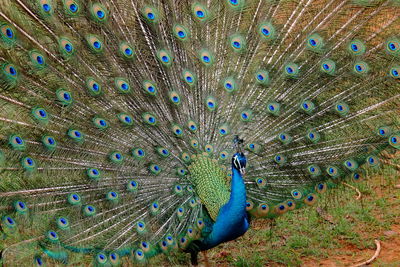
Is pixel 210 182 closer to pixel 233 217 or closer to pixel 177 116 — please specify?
pixel 233 217

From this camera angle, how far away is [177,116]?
3758 mm

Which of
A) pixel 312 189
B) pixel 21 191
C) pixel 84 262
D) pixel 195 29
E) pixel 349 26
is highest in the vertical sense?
pixel 349 26

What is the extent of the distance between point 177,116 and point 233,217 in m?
0.81

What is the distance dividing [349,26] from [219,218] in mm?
1554

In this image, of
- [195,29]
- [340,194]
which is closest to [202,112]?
[195,29]

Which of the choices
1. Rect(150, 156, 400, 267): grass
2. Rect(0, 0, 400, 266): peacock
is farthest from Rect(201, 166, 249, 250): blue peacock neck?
Rect(150, 156, 400, 267): grass

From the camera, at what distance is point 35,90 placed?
356 cm

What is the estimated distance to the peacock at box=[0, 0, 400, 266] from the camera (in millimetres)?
3484

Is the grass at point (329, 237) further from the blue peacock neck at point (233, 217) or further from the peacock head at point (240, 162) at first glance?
the peacock head at point (240, 162)

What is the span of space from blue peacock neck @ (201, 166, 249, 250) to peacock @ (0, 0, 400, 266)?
0.04 ft

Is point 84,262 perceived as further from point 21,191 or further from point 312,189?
point 312,189

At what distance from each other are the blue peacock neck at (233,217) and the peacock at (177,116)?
0.04 ft

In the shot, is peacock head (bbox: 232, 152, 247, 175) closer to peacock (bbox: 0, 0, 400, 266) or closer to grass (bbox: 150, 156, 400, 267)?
peacock (bbox: 0, 0, 400, 266)

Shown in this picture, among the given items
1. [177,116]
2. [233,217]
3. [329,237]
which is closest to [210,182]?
[233,217]
